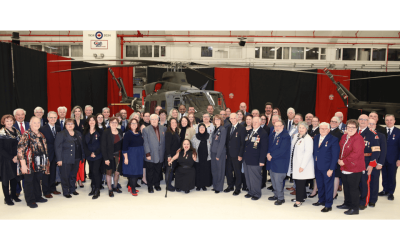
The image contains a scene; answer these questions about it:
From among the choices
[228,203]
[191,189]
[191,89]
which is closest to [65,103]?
[191,89]

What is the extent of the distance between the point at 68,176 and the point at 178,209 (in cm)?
207

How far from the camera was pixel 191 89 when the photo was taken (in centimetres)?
813

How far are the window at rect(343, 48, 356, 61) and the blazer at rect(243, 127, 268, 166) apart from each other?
12451 mm

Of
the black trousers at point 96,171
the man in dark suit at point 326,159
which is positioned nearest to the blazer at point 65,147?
the black trousers at point 96,171

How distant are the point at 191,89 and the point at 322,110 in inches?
359

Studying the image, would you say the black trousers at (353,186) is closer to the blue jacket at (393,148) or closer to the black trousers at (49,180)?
the blue jacket at (393,148)

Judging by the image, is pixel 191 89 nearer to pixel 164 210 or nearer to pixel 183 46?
pixel 164 210

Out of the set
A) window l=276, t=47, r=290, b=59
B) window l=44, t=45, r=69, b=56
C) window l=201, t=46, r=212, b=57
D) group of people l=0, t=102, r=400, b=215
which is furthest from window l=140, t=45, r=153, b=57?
group of people l=0, t=102, r=400, b=215

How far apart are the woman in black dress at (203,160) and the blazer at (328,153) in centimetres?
194

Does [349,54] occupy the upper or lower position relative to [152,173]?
upper

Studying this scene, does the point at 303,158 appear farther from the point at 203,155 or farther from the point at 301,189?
the point at 203,155

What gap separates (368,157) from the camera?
4.05 metres

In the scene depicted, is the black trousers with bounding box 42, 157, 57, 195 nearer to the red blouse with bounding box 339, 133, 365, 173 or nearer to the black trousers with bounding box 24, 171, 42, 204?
the black trousers with bounding box 24, 171, 42, 204

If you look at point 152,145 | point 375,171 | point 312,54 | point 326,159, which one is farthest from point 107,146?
point 312,54
